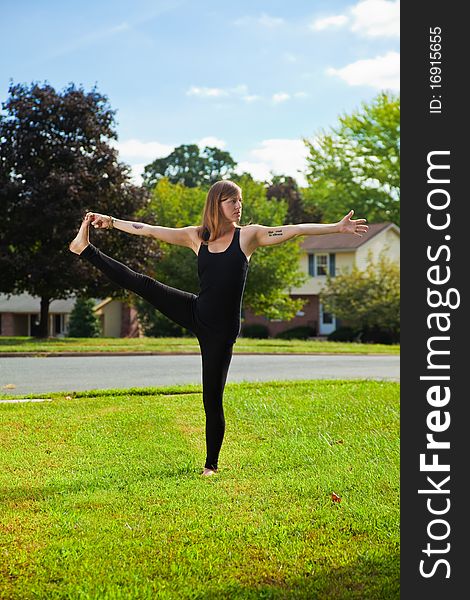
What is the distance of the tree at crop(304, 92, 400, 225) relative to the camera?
184 feet

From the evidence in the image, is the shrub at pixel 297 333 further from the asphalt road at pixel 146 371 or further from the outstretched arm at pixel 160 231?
the outstretched arm at pixel 160 231

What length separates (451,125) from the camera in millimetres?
3846

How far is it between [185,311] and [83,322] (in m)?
35.7

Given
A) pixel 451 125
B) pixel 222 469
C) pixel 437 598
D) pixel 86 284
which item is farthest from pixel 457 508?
pixel 86 284

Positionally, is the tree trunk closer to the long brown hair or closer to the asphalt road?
the asphalt road

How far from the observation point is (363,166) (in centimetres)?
5681

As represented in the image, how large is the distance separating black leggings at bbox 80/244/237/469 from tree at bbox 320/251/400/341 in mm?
30671

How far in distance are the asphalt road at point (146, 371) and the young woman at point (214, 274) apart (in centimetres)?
597

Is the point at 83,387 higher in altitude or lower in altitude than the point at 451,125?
lower

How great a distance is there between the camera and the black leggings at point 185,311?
6500 millimetres

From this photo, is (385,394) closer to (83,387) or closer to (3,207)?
(83,387)

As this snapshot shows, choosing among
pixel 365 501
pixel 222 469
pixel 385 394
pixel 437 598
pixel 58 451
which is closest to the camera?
pixel 437 598

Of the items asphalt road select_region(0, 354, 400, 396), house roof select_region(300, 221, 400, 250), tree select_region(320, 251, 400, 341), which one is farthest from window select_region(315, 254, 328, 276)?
asphalt road select_region(0, 354, 400, 396)

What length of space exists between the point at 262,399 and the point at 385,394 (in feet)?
6.62
